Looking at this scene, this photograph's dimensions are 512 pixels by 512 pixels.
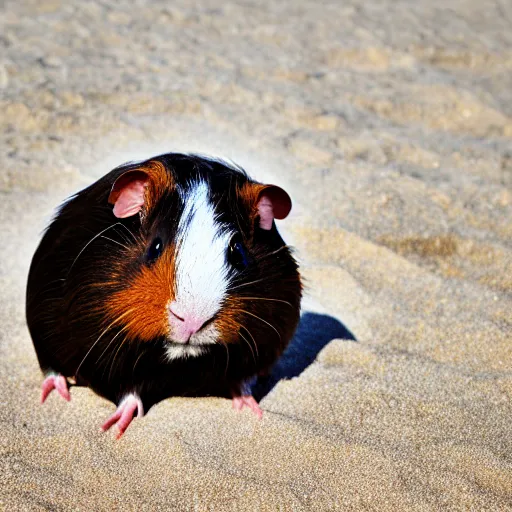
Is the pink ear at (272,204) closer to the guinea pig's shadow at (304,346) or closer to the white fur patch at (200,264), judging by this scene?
the white fur patch at (200,264)

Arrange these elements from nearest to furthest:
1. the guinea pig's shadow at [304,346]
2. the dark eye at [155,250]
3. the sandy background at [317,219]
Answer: the dark eye at [155,250] < the sandy background at [317,219] < the guinea pig's shadow at [304,346]

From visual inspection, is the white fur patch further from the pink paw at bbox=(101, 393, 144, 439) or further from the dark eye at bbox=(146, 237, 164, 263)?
the pink paw at bbox=(101, 393, 144, 439)

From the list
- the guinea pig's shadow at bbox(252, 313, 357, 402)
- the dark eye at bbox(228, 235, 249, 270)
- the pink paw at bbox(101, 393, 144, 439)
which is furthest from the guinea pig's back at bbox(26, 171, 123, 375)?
the guinea pig's shadow at bbox(252, 313, 357, 402)

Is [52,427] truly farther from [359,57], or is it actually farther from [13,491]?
[359,57]

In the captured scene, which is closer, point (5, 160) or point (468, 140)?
point (5, 160)

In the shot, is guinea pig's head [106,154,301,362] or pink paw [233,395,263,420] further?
pink paw [233,395,263,420]

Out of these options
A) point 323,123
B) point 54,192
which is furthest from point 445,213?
point 54,192

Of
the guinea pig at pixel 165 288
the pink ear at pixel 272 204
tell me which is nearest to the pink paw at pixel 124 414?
the guinea pig at pixel 165 288
